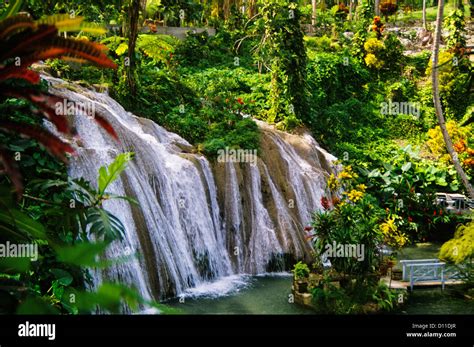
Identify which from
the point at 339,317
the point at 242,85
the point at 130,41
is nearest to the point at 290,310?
the point at 339,317

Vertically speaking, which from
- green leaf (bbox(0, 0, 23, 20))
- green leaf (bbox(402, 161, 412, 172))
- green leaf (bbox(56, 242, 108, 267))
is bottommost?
green leaf (bbox(56, 242, 108, 267))

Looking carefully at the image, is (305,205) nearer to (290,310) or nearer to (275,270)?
(275,270)

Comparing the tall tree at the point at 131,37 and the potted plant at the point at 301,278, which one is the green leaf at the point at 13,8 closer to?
the potted plant at the point at 301,278

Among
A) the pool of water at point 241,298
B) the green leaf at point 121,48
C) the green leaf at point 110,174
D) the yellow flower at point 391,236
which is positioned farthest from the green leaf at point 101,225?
the green leaf at point 121,48

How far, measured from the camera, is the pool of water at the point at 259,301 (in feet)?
26.4

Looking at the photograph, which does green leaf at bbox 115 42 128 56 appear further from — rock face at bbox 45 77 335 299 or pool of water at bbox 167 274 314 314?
pool of water at bbox 167 274 314 314

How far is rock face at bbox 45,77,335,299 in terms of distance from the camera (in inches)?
332

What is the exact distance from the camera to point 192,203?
9.94m

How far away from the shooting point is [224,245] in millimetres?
10484

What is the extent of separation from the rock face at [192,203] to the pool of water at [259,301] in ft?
1.19

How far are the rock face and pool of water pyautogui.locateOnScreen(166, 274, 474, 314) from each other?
36cm

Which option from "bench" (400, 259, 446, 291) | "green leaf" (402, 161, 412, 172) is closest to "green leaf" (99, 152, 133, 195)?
"bench" (400, 259, 446, 291)

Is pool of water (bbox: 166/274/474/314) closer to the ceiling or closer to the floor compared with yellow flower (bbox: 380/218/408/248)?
closer to the floor

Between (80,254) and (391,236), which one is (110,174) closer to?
(80,254)
